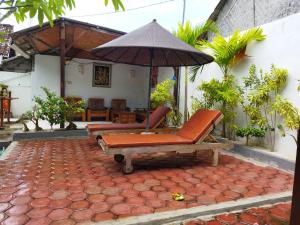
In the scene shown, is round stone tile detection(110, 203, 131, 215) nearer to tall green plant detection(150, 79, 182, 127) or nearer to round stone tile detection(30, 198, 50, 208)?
round stone tile detection(30, 198, 50, 208)

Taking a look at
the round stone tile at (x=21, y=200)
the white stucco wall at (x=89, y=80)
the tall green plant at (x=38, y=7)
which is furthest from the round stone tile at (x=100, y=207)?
the white stucco wall at (x=89, y=80)

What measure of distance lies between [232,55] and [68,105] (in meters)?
4.55

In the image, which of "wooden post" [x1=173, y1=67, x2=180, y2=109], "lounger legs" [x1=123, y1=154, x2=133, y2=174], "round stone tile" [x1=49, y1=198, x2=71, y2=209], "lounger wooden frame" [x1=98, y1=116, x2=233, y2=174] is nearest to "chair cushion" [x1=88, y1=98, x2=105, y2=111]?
"wooden post" [x1=173, y1=67, x2=180, y2=109]

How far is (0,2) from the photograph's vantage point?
1.26 meters

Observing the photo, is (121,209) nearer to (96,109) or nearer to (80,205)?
(80,205)

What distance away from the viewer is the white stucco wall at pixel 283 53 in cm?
488

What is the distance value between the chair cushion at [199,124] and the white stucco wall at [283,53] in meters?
1.57

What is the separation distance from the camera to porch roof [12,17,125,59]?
7.53 meters

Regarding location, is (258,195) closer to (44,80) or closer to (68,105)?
(68,105)

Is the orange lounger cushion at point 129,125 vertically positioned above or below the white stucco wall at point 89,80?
below

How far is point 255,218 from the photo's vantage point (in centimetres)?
281

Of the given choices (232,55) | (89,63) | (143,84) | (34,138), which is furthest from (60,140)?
(143,84)

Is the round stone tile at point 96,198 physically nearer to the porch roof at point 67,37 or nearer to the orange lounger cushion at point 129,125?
the orange lounger cushion at point 129,125

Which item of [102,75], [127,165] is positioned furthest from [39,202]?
[102,75]
